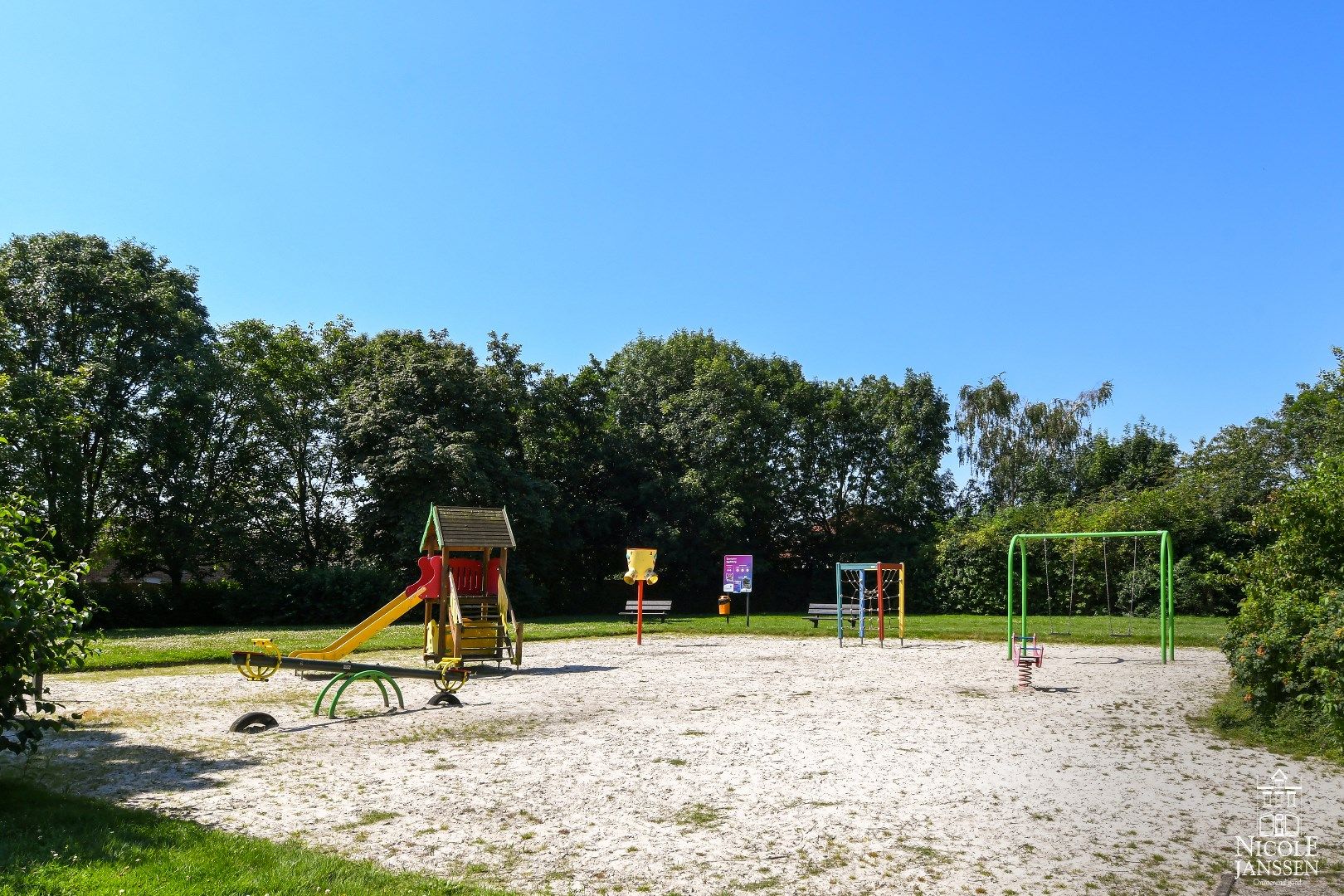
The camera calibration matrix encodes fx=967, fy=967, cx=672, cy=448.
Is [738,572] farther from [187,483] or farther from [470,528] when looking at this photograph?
[187,483]

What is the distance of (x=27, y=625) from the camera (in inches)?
262

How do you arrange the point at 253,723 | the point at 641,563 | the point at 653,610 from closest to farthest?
the point at 253,723, the point at 641,563, the point at 653,610

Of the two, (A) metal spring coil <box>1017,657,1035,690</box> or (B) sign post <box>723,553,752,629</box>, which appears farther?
(B) sign post <box>723,553,752,629</box>

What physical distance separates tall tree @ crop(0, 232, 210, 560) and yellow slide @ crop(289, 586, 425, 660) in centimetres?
1647

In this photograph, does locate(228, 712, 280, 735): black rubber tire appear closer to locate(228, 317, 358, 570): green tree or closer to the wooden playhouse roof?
the wooden playhouse roof

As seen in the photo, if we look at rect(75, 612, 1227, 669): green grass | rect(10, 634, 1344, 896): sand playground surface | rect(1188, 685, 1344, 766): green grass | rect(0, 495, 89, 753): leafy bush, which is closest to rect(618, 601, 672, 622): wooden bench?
rect(75, 612, 1227, 669): green grass

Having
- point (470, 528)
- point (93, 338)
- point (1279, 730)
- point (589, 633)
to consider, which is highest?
point (93, 338)

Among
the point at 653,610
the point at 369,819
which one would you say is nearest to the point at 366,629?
the point at 369,819

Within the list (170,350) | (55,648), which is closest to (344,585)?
(170,350)

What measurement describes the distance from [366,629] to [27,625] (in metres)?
9.08

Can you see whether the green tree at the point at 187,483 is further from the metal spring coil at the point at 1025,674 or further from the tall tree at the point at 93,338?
the metal spring coil at the point at 1025,674

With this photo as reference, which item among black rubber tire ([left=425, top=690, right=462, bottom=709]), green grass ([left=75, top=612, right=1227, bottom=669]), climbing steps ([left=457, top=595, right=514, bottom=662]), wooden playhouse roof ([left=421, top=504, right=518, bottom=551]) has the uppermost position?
wooden playhouse roof ([left=421, top=504, right=518, bottom=551])

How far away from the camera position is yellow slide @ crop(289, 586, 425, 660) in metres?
14.7

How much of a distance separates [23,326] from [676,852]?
3154cm
